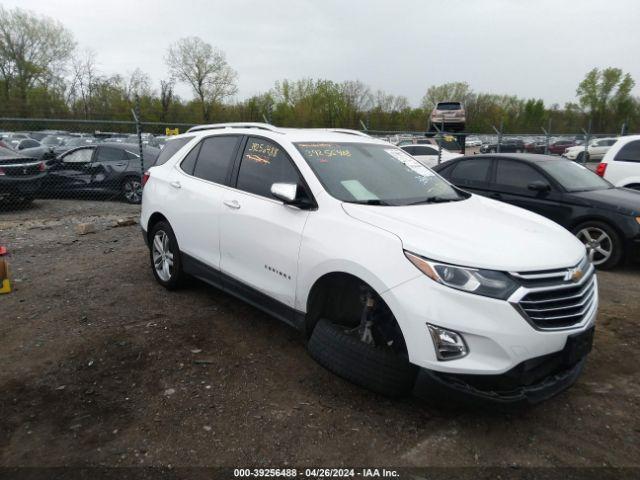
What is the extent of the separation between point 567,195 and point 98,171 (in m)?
9.63


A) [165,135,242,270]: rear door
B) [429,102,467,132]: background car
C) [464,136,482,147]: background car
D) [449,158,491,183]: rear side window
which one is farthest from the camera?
[464,136,482,147]: background car

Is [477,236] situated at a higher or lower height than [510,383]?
higher

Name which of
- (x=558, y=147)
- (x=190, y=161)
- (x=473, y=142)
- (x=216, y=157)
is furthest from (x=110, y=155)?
(x=473, y=142)

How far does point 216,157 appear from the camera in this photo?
4336mm

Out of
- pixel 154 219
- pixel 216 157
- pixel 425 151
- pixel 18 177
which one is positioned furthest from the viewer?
pixel 425 151

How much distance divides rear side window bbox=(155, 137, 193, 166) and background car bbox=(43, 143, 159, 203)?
6095mm

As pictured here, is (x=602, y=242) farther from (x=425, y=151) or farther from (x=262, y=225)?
(x=425, y=151)

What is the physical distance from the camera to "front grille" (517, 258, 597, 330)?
2.49 meters

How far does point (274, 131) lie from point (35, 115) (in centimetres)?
2235

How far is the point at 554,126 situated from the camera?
52.8 meters

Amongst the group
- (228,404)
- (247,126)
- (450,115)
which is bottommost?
(228,404)

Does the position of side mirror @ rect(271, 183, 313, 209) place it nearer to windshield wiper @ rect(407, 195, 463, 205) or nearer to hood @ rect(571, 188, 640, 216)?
windshield wiper @ rect(407, 195, 463, 205)

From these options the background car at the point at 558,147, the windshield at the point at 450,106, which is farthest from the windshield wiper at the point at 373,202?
the background car at the point at 558,147

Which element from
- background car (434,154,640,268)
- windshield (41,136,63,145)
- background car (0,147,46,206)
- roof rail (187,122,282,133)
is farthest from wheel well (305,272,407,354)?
windshield (41,136,63,145)
